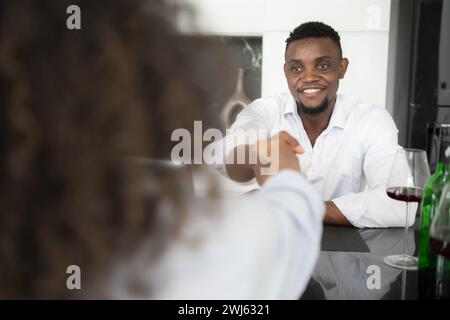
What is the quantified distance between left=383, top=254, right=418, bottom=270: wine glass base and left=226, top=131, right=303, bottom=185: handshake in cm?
26

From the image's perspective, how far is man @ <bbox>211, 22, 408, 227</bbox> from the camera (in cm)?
178

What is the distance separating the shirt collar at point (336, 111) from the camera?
6.43ft

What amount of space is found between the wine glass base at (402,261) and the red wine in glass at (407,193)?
0.11m

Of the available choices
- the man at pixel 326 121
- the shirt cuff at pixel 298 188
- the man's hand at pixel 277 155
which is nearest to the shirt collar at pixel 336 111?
the man at pixel 326 121

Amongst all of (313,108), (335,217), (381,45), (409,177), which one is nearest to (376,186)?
(335,217)

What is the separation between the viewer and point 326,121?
6.68ft

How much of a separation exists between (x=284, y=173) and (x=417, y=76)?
2064 mm

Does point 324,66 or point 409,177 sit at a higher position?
point 324,66

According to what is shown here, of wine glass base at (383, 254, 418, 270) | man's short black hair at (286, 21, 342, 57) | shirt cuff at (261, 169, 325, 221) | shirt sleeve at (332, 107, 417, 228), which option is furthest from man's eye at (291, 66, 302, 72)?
shirt cuff at (261, 169, 325, 221)

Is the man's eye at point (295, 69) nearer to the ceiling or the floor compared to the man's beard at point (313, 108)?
nearer to the ceiling

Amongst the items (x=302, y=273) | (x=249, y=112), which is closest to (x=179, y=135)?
(x=302, y=273)

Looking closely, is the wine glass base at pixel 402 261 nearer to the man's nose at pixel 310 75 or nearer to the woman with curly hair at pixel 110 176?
the woman with curly hair at pixel 110 176

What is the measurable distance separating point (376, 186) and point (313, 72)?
0.73 meters

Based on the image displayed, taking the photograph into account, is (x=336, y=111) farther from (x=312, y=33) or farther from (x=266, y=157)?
(x=266, y=157)
